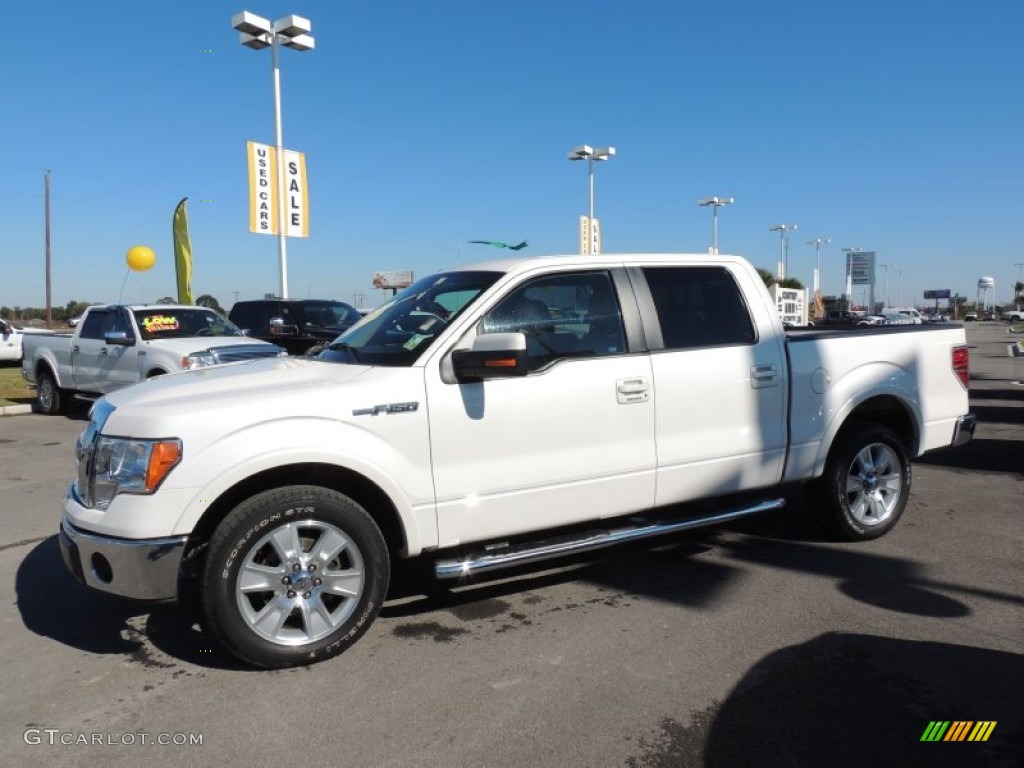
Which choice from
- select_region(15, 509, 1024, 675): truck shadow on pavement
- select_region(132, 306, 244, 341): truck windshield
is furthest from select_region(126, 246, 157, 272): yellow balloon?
select_region(15, 509, 1024, 675): truck shadow on pavement

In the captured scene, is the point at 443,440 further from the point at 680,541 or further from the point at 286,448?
the point at 680,541

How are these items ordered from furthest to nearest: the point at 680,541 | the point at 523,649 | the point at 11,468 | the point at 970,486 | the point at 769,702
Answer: the point at 11,468 < the point at 970,486 < the point at 680,541 < the point at 523,649 < the point at 769,702

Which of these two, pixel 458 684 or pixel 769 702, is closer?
pixel 769 702

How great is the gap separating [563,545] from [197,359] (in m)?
7.09

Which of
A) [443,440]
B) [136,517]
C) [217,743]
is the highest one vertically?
[443,440]

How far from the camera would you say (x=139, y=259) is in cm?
2564

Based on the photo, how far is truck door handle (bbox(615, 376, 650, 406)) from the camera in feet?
13.8

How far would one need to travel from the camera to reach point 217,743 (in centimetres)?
297

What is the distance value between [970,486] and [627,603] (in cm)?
438

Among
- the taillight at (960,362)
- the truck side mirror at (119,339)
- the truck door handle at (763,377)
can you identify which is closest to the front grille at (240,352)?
the truck side mirror at (119,339)

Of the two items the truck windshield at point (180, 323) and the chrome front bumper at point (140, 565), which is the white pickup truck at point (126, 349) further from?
the chrome front bumper at point (140, 565)

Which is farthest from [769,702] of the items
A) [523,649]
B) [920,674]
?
[523,649]

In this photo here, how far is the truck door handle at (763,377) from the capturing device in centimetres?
469

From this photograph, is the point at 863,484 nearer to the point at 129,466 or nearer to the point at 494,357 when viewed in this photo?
the point at 494,357
